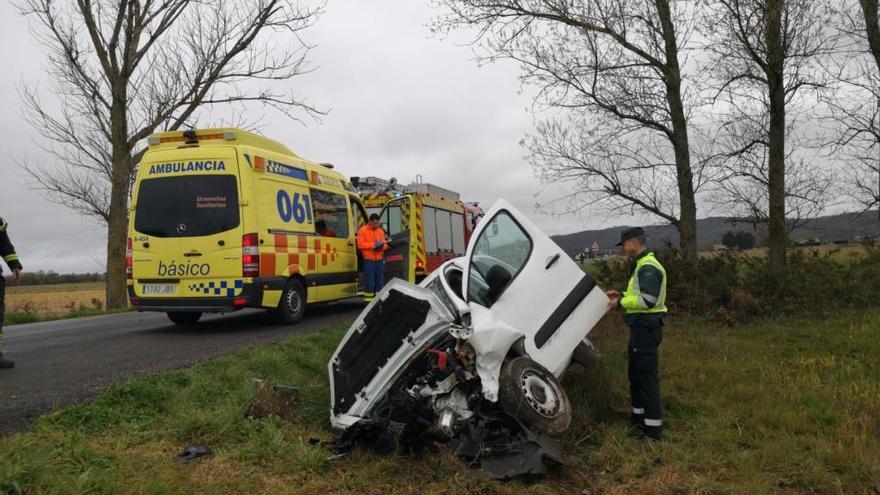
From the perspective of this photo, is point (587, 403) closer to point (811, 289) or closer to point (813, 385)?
point (813, 385)

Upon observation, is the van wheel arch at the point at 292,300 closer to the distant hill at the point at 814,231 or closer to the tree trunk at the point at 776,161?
the distant hill at the point at 814,231

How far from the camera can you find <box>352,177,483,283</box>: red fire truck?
11492 mm

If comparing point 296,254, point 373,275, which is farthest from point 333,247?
point 296,254

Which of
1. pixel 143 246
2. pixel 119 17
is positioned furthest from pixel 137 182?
pixel 119 17

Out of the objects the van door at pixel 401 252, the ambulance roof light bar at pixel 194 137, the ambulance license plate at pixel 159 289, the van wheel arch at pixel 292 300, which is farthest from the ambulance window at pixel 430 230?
the ambulance license plate at pixel 159 289

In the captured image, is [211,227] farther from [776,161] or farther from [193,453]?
[776,161]

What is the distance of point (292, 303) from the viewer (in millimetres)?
9070

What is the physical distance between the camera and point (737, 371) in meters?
6.35

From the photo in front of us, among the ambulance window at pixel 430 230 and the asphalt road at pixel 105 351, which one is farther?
the ambulance window at pixel 430 230

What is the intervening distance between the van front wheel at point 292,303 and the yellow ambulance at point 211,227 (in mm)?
25

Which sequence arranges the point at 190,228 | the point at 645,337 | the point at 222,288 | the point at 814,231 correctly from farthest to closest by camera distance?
the point at 814,231
the point at 190,228
the point at 222,288
the point at 645,337

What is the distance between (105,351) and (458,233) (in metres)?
8.87

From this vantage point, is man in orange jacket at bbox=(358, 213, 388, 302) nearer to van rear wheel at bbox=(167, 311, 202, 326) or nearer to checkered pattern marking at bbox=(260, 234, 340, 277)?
checkered pattern marking at bbox=(260, 234, 340, 277)

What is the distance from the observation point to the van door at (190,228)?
26.3 feet
